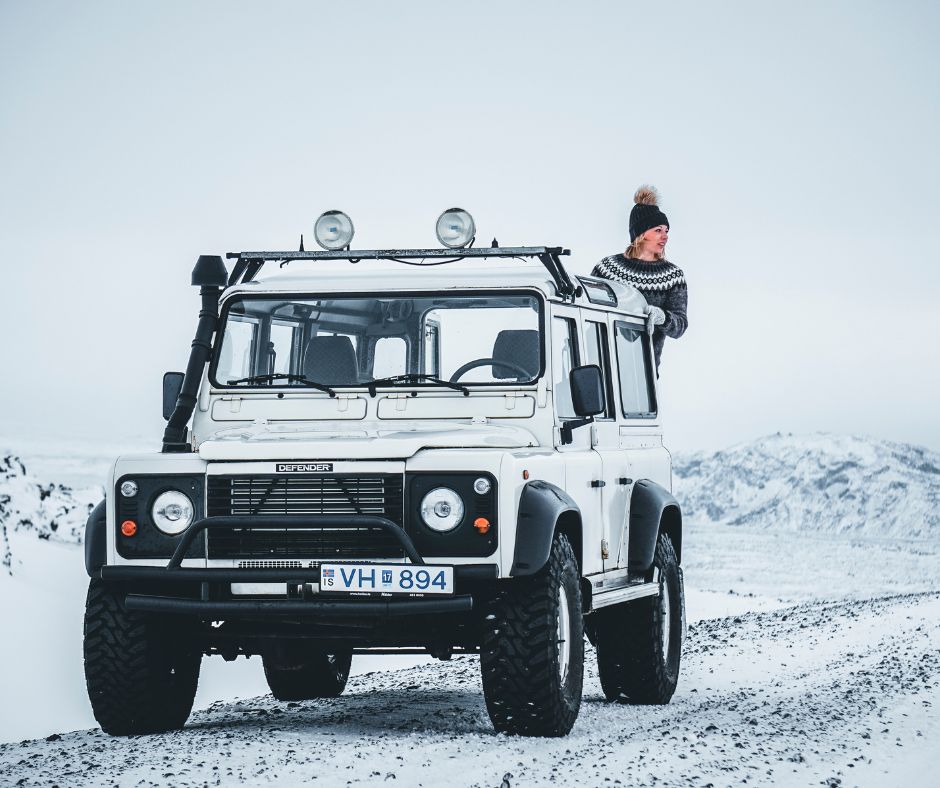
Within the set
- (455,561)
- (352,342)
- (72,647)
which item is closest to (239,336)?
(352,342)

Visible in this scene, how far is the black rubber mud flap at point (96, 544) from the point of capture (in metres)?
8.03

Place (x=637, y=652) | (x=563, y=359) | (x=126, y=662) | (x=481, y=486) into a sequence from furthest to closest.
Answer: (x=637, y=652) → (x=563, y=359) → (x=126, y=662) → (x=481, y=486)

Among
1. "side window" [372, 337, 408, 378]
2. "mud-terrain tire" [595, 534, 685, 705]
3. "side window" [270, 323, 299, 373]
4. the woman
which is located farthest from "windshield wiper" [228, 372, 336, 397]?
the woman

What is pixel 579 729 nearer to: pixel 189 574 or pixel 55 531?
pixel 189 574

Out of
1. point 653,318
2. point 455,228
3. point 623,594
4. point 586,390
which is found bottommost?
point 623,594

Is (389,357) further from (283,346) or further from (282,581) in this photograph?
(282,581)

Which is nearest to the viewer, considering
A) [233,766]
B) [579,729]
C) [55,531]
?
[233,766]

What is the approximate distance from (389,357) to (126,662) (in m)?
2.17

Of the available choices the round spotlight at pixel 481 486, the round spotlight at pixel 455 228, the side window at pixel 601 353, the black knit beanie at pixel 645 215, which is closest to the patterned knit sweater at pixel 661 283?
the black knit beanie at pixel 645 215

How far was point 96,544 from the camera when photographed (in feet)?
26.4

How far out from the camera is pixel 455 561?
7.55 meters

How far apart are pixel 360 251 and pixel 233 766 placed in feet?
11.2

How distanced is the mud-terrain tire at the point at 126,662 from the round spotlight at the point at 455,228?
2730mm

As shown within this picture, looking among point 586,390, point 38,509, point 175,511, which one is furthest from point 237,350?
point 38,509
